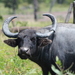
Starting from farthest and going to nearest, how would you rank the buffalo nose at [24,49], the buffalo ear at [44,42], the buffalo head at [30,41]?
the buffalo ear at [44,42] < the buffalo head at [30,41] < the buffalo nose at [24,49]

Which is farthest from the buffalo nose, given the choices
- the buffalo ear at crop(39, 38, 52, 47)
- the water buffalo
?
the buffalo ear at crop(39, 38, 52, 47)

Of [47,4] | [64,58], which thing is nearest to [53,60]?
[64,58]

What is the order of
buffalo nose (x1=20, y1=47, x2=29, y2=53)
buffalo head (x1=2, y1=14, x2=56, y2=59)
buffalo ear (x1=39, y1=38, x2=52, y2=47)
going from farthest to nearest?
1. buffalo ear (x1=39, y1=38, x2=52, y2=47)
2. buffalo head (x1=2, y1=14, x2=56, y2=59)
3. buffalo nose (x1=20, y1=47, x2=29, y2=53)

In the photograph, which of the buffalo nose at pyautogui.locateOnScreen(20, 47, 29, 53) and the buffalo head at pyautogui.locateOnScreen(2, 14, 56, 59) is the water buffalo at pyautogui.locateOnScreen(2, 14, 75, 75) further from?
the buffalo nose at pyautogui.locateOnScreen(20, 47, 29, 53)

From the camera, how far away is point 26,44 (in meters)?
5.62

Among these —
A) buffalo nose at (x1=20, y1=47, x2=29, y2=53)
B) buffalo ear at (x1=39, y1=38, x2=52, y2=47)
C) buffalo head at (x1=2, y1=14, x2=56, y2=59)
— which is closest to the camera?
buffalo nose at (x1=20, y1=47, x2=29, y2=53)

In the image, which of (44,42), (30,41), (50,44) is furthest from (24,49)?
(50,44)

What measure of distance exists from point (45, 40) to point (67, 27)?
82 cm

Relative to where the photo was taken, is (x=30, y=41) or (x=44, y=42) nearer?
(x=30, y=41)

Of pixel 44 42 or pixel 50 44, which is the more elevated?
pixel 44 42

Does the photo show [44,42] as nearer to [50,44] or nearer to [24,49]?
[50,44]

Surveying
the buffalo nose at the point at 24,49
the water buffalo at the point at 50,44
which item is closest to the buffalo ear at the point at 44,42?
the water buffalo at the point at 50,44

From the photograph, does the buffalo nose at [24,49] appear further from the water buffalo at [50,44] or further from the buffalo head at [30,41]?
the water buffalo at [50,44]

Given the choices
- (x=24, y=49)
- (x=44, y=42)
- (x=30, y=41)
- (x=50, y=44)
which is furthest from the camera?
(x=50, y=44)
